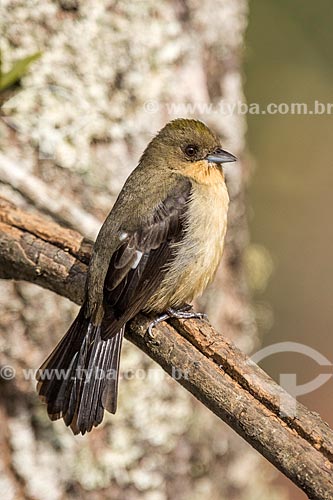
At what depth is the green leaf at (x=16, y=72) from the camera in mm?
4070

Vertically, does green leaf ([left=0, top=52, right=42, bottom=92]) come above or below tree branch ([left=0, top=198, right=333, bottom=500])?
above

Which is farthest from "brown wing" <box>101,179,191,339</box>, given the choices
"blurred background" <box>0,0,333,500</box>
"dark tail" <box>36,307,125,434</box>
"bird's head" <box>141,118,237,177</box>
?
"blurred background" <box>0,0,333,500</box>

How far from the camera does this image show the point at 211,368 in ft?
10.3

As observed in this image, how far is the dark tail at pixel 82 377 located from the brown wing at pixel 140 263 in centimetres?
11

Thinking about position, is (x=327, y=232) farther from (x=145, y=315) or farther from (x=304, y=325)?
(x=145, y=315)

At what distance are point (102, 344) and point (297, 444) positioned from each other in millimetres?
997

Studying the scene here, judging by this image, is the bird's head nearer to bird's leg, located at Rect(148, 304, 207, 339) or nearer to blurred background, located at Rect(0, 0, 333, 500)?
blurred background, located at Rect(0, 0, 333, 500)

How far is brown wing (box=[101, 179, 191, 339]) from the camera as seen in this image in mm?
3457

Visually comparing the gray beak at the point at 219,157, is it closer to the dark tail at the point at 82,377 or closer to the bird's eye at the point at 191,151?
the bird's eye at the point at 191,151

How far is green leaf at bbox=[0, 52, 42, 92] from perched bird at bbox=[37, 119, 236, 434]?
2.72 feet

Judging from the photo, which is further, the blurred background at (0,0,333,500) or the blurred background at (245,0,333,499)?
the blurred background at (245,0,333,499)

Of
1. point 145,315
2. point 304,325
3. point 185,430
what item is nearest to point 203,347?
point 145,315

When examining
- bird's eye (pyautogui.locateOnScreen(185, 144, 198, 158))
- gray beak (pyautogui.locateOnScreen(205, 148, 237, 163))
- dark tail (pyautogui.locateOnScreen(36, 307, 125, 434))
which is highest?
gray beak (pyautogui.locateOnScreen(205, 148, 237, 163))

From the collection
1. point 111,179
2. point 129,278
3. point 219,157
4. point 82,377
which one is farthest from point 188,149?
point 82,377
